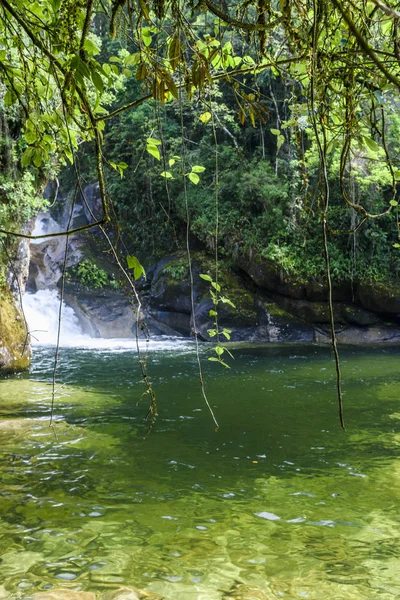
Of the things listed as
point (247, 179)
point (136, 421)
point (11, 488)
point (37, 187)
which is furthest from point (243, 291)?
point (11, 488)

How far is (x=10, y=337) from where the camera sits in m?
11.9

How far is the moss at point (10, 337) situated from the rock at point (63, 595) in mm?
8979

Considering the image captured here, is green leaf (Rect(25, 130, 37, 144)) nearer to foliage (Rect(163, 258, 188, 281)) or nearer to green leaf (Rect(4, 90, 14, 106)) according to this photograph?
green leaf (Rect(4, 90, 14, 106))

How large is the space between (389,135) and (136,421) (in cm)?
1480

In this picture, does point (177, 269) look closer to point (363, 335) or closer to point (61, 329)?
point (61, 329)

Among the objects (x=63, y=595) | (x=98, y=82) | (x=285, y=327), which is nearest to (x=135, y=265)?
(x=98, y=82)

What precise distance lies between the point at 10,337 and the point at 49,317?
782 centimetres

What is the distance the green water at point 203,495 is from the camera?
133 inches

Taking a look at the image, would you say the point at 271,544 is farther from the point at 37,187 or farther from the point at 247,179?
the point at 247,179

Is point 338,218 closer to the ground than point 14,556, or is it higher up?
higher up

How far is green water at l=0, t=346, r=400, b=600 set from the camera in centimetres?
337

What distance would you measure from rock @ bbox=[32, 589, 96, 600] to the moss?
29.5 feet

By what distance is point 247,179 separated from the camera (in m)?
19.8

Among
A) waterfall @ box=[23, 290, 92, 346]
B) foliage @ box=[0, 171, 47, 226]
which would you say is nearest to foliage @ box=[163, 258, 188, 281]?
waterfall @ box=[23, 290, 92, 346]
